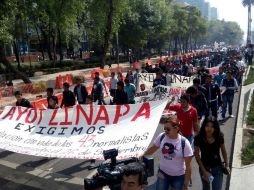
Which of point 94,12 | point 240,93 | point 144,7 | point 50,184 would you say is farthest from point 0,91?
point 144,7

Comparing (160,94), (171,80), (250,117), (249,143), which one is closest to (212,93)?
(249,143)

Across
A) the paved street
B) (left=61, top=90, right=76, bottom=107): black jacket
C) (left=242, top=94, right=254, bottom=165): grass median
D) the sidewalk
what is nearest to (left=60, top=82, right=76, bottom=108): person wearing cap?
(left=61, top=90, right=76, bottom=107): black jacket

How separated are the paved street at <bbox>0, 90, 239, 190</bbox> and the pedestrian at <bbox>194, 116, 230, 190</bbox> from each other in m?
1.59

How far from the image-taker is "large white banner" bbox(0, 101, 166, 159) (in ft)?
23.4

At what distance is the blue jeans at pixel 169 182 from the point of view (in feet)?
16.7

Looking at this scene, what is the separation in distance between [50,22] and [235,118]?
93.8 feet

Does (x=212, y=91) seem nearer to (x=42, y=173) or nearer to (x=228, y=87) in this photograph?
(x=228, y=87)

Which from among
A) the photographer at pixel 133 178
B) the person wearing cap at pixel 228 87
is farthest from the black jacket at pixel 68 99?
the photographer at pixel 133 178

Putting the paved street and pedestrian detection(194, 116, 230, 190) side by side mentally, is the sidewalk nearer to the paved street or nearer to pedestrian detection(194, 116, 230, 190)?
the paved street

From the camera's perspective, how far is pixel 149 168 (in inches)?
169

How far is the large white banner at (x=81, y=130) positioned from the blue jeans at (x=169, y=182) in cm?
135

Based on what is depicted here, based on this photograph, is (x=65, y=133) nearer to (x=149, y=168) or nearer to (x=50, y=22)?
(x=149, y=168)

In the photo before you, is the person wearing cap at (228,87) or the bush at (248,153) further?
the person wearing cap at (228,87)

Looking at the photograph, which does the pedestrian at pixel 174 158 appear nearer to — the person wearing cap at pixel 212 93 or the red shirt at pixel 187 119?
the red shirt at pixel 187 119
